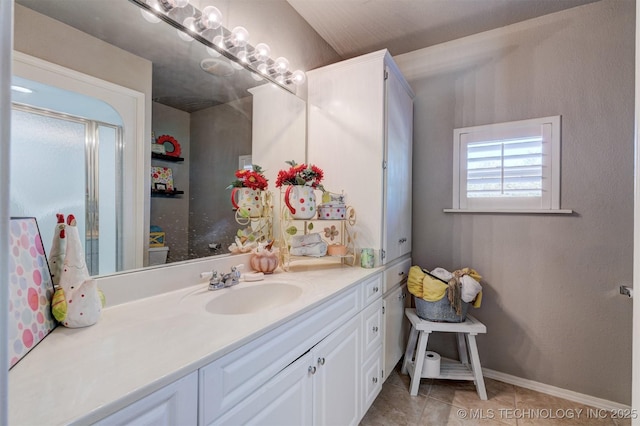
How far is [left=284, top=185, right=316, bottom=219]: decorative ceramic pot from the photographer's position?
151 cm

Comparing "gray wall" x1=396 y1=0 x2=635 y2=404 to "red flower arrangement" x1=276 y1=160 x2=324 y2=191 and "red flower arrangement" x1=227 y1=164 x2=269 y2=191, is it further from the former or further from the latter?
"red flower arrangement" x1=227 y1=164 x2=269 y2=191

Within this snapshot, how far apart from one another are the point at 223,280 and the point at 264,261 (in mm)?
275

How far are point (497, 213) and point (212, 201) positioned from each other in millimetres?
1859

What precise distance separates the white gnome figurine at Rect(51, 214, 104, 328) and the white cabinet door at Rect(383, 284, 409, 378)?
140 cm

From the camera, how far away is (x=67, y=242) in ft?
2.56

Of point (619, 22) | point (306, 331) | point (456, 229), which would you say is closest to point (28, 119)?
point (306, 331)

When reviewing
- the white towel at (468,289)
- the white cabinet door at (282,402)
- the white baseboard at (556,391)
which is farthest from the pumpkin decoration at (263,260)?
the white baseboard at (556,391)

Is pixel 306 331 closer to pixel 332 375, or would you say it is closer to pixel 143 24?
pixel 332 375

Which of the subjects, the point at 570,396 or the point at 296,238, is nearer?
the point at 296,238

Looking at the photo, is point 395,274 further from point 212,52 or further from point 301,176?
point 212,52

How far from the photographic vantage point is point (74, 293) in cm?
76

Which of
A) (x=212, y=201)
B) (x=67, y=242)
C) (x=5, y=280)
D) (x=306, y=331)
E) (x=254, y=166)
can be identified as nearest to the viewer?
(x=5, y=280)

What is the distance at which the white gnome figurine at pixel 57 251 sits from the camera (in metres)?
0.81

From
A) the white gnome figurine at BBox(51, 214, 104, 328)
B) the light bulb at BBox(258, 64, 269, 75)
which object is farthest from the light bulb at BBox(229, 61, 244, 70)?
the white gnome figurine at BBox(51, 214, 104, 328)
